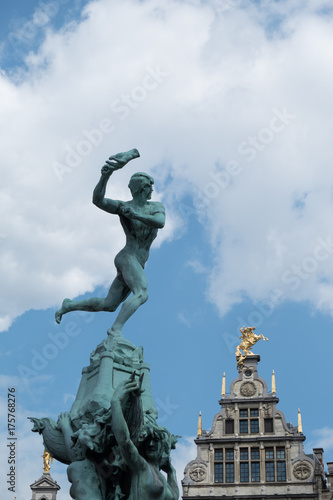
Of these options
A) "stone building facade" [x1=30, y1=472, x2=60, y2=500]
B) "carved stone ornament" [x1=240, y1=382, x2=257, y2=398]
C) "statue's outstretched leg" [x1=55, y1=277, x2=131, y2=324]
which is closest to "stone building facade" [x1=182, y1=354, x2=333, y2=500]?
"carved stone ornament" [x1=240, y1=382, x2=257, y2=398]

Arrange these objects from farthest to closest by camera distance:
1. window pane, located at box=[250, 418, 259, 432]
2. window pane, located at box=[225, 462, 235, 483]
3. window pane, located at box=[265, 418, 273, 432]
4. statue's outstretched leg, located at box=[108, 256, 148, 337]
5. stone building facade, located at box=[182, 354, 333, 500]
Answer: window pane, located at box=[250, 418, 259, 432] < window pane, located at box=[265, 418, 273, 432] < window pane, located at box=[225, 462, 235, 483] < stone building facade, located at box=[182, 354, 333, 500] < statue's outstretched leg, located at box=[108, 256, 148, 337]

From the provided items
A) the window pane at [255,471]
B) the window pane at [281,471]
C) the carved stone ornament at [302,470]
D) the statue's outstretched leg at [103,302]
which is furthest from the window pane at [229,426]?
the statue's outstretched leg at [103,302]

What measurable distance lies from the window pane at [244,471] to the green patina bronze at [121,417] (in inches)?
1044

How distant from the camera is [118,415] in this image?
29.4 ft

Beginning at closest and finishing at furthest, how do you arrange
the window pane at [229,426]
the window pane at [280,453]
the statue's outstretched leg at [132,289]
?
1. the statue's outstretched leg at [132,289]
2. the window pane at [280,453]
3. the window pane at [229,426]

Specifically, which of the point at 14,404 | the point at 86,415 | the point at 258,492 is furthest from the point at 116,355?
the point at 258,492

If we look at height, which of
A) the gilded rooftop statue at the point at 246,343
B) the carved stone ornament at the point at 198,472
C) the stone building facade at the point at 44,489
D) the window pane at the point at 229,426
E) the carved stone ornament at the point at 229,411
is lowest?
the stone building facade at the point at 44,489

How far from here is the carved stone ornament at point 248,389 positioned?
1473 inches

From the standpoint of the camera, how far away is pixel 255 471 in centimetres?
3562

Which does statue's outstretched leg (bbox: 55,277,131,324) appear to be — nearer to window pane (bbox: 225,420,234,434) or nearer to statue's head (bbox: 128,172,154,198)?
statue's head (bbox: 128,172,154,198)

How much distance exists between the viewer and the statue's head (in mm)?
11273

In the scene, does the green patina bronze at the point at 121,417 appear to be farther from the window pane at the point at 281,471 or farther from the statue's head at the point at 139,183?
the window pane at the point at 281,471

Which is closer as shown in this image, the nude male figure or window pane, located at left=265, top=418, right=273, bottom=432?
the nude male figure

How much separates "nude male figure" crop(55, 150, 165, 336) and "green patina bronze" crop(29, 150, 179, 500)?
1 centimetres
